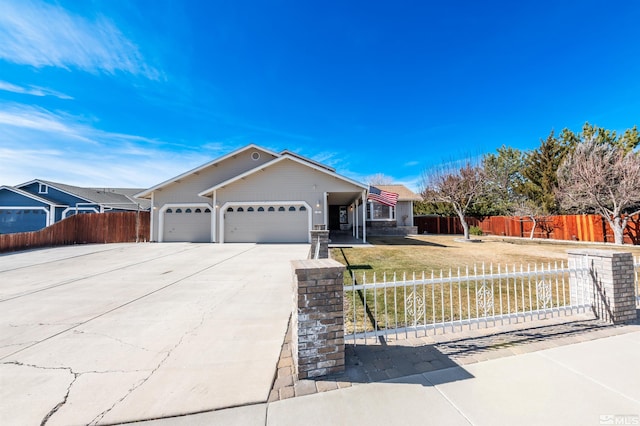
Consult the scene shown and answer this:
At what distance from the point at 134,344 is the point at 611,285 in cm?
704

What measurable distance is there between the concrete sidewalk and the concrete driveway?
35cm

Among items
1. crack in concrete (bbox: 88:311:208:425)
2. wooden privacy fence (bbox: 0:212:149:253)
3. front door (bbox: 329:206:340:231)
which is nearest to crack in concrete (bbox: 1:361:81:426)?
crack in concrete (bbox: 88:311:208:425)

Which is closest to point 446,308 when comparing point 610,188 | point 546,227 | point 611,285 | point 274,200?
point 611,285

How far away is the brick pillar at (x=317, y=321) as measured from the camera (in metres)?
2.70

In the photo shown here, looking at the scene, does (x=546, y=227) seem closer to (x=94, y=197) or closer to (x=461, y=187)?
(x=461, y=187)

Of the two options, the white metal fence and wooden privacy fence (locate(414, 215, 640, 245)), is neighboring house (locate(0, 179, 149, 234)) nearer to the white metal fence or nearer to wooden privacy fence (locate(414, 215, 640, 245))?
the white metal fence

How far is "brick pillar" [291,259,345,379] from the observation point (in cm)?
270

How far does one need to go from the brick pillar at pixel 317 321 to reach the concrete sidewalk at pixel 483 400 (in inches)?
12.4

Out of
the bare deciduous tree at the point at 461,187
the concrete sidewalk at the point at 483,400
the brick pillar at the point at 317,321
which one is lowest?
the concrete sidewalk at the point at 483,400

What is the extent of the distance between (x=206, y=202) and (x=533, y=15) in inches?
701

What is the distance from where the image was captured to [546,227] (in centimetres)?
2056

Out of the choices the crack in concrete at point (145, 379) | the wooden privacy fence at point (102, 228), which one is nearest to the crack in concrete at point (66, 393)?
the crack in concrete at point (145, 379)

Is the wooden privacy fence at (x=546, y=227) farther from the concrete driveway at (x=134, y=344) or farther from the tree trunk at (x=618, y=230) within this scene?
the concrete driveway at (x=134, y=344)

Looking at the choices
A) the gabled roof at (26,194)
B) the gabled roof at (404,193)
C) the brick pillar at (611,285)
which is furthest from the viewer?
the gabled roof at (404,193)
